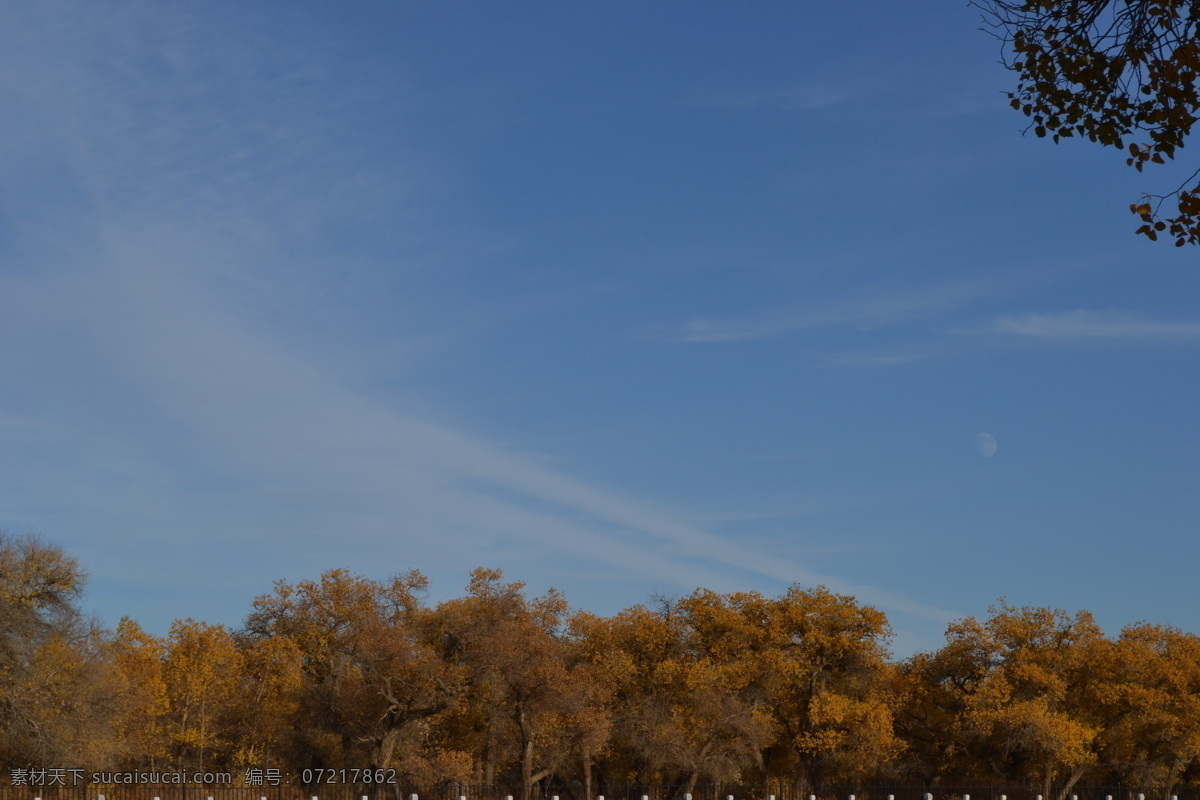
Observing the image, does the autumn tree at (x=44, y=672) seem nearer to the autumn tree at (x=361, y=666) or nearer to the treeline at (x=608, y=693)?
the treeline at (x=608, y=693)

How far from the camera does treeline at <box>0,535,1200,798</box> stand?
46844mm

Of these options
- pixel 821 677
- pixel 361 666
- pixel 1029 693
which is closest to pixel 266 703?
pixel 361 666

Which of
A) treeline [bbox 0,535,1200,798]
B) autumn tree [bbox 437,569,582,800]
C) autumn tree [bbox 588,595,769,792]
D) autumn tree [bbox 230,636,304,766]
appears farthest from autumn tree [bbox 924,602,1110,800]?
autumn tree [bbox 230,636,304,766]

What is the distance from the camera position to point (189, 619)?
199 ft

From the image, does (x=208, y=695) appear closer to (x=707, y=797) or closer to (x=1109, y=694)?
(x=707, y=797)

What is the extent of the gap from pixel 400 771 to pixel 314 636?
594 inches

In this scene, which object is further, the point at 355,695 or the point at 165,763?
the point at 165,763

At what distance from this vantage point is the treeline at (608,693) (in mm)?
46844

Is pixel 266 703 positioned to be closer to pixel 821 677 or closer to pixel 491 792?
pixel 491 792

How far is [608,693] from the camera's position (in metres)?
51.9

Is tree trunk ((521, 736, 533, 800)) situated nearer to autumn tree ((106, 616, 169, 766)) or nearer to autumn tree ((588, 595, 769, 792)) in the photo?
autumn tree ((588, 595, 769, 792))

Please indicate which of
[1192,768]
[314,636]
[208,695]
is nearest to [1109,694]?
[1192,768]

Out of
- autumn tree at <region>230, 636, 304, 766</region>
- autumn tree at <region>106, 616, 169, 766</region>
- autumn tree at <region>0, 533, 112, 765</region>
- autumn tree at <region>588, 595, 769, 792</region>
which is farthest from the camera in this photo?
autumn tree at <region>230, 636, 304, 766</region>

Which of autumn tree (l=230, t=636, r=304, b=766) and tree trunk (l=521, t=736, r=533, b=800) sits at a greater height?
autumn tree (l=230, t=636, r=304, b=766)
